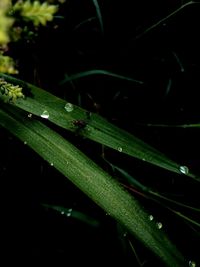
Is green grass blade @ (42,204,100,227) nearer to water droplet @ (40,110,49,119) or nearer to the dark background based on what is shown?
the dark background

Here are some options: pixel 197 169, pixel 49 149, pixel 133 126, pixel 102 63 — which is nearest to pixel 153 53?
pixel 102 63

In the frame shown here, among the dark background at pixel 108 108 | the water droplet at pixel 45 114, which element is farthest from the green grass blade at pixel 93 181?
the dark background at pixel 108 108

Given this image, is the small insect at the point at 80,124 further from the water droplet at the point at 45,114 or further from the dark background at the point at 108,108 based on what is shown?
the dark background at the point at 108,108

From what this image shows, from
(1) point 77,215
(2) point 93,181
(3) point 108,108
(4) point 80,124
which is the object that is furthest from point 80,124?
(3) point 108,108

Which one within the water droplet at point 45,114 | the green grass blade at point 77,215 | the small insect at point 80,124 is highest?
the small insect at point 80,124

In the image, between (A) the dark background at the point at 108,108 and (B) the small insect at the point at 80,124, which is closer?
(B) the small insect at the point at 80,124

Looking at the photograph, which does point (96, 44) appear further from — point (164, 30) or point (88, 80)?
point (164, 30)
